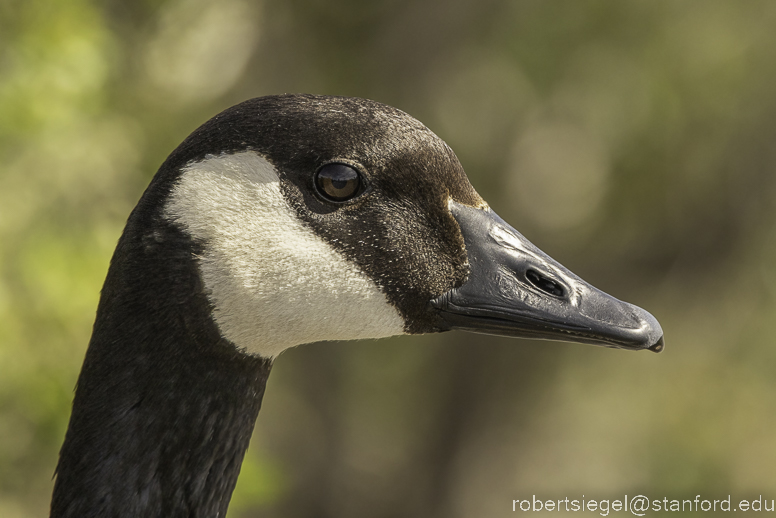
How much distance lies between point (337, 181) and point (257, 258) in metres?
0.30

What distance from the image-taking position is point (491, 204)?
659cm

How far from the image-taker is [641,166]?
627 cm

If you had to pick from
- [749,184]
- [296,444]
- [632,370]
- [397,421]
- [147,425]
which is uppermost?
[749,184]

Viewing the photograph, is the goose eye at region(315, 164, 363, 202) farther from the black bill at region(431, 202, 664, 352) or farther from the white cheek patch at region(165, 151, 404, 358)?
the black bill at region(431, 202, 664, 352)

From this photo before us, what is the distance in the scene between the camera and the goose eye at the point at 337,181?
197cm

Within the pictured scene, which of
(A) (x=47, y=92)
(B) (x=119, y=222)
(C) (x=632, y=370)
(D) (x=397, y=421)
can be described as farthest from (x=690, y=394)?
(A) (x=47, y=92)

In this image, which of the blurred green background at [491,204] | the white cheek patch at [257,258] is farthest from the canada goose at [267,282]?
the blurred green background at [491,204]

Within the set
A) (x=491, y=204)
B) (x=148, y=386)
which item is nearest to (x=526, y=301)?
(x=148, y=386)

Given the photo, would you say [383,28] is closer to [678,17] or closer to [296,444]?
[678,17]

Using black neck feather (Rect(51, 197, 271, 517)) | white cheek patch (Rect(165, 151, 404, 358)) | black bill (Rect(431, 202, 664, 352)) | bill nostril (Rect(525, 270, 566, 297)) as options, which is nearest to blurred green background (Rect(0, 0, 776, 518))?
black neck feather (Rect(51, 197, 271, 517))

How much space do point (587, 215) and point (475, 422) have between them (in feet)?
7.93

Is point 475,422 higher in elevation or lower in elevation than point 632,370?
lower

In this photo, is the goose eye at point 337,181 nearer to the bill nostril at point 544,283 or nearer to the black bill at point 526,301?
the black bill at point 526,301

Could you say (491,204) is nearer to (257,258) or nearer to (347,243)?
(347,243)
